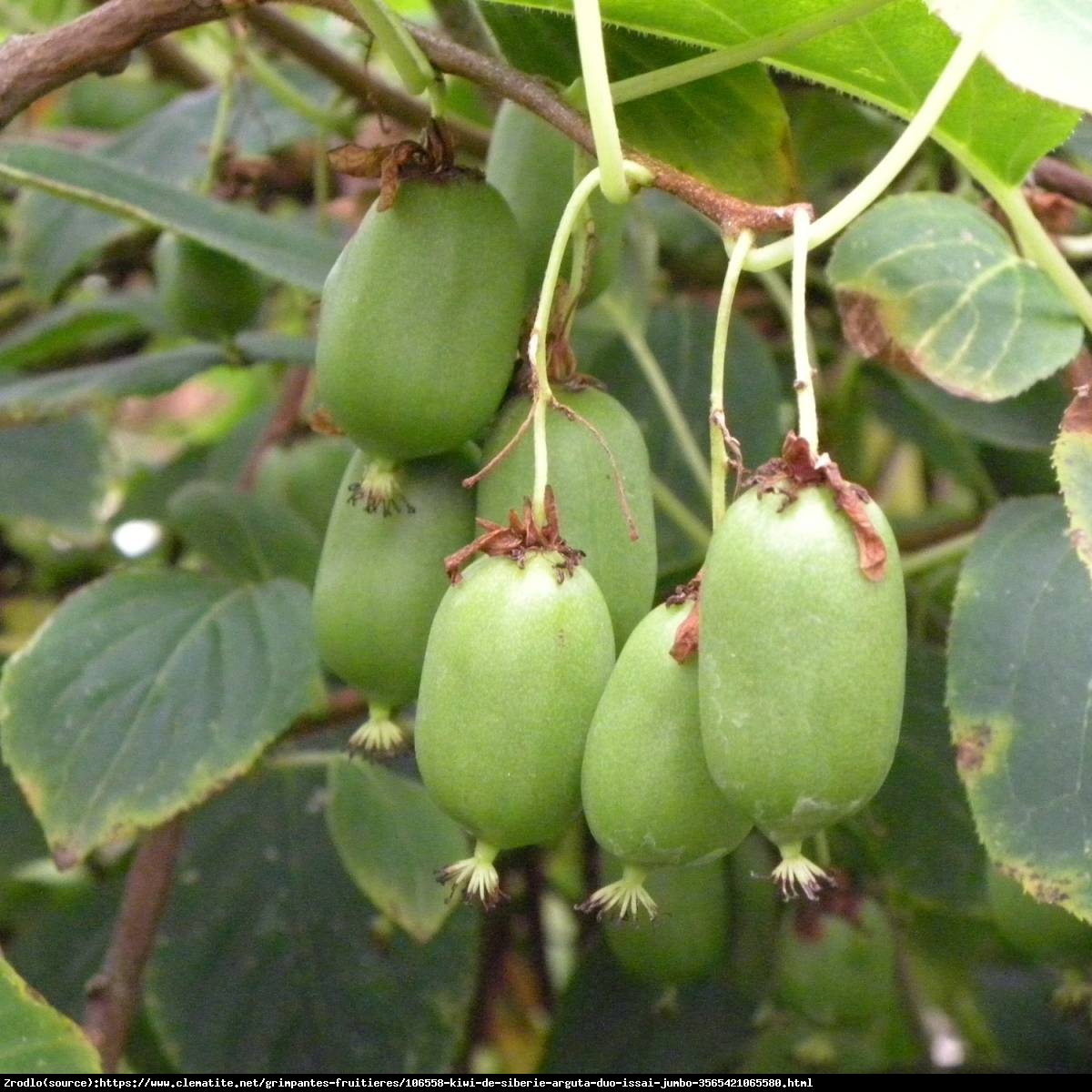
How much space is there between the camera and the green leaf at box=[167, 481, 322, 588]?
132 centimetres

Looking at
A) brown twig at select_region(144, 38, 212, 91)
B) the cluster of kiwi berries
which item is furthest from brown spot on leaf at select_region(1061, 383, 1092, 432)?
brown twig at select_region(144, 38, 212, 91)

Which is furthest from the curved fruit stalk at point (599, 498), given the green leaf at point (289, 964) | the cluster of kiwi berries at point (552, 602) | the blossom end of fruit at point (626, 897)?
the green leaf at point (289, 964)

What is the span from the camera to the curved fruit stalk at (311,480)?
Answer: 153 centimetres

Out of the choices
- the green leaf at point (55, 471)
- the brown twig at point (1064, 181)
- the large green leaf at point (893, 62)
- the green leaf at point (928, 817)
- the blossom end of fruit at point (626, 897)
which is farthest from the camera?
the green leaf at point (55, 471)

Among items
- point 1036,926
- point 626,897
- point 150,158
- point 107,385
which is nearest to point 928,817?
point 1036,926

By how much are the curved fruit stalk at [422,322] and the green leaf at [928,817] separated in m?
0.60

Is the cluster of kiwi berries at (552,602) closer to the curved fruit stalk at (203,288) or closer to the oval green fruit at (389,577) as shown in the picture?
the oval green fruit at (389,577)

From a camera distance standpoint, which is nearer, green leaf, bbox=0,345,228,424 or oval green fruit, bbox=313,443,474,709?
oval green fruit, bbox=313,443,474,709

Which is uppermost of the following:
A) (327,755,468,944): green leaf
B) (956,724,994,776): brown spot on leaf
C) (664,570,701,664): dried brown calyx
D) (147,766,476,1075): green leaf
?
(664,570,701,664): dried brown calyx

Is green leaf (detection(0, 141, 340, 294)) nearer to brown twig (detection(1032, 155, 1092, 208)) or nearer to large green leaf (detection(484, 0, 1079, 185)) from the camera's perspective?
large green leaf (detection(484, 0, 1079, 185))

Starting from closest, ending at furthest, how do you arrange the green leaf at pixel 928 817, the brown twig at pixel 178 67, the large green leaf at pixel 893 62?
the large green leaf at pixel 893 62
the green leaf at pixel 928 817
the brown twig at pixel 178 67

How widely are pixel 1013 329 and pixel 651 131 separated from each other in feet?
0.91

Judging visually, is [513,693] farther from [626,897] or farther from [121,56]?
[121,56]

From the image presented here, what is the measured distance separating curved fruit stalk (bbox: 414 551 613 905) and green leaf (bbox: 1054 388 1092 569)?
0.26m
